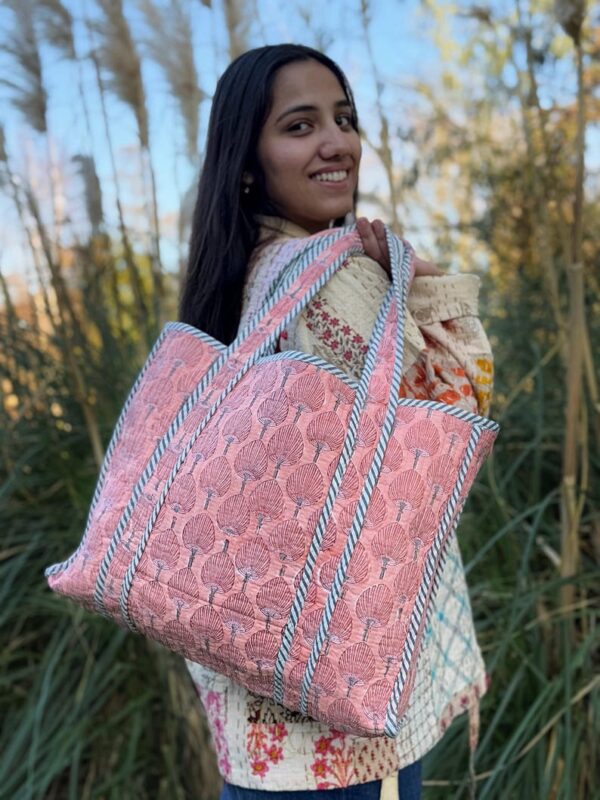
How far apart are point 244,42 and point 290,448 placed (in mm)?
1614

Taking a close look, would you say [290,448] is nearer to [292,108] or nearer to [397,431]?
[397,431]

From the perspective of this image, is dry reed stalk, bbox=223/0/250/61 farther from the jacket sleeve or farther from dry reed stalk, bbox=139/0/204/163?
the jacket sleeve

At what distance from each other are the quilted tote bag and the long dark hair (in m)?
0.30

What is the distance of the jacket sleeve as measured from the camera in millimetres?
999

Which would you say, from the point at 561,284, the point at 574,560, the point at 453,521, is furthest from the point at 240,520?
the point at 561,284

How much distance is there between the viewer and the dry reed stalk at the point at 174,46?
Result: 2.11 metres

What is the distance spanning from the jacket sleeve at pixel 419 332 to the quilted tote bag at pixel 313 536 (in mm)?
88

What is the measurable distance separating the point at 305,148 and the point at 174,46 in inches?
45.3

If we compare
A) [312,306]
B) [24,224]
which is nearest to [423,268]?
[312,306]

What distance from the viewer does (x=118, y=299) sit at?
100 inches

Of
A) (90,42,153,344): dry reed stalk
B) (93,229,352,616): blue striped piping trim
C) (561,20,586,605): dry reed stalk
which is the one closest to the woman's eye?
(93,229,352,616): blue striped piping trim

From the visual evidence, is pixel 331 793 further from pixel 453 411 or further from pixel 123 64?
pixel 123 64

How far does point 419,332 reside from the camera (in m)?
1.01

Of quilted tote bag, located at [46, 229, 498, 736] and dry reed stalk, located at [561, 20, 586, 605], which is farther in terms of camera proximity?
dry reed stalk, located at [561, 20, 586, 605]
